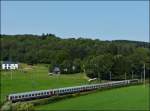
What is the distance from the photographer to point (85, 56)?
5561 inches

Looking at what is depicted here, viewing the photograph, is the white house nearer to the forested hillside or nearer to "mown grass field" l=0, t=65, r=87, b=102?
the forested hillside

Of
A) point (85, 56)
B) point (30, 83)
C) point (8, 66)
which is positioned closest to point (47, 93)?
point (30, 83)

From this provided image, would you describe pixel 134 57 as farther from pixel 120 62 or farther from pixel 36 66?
pixel 36 66

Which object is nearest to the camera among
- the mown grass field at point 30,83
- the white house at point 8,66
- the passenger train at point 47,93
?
the passenger train at point 47,93

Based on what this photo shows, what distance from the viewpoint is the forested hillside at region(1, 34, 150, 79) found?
353 ft

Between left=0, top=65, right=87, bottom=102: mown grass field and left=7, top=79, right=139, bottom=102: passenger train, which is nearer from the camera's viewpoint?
left=7, top=79, right=139, bottom=102: passenger train

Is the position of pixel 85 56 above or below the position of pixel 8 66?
above

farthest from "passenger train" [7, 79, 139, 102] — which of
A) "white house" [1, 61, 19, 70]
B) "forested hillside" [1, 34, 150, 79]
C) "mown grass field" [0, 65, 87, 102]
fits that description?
"white house" [1, 61, 19, 70]

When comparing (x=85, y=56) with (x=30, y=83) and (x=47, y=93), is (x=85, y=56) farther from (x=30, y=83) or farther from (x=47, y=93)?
(x=47, y=93)

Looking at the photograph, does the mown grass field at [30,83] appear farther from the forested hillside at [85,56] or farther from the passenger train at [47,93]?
the forested hillside at [85,56]

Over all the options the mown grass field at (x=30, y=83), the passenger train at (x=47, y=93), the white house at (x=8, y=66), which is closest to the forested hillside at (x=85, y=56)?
the white house at (x=8, y=66)

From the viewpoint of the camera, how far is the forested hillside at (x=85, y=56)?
108 m

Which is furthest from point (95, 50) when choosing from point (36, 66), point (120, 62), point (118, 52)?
point (120, 62)

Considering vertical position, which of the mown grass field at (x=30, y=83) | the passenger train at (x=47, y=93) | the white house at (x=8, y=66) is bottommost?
the passenger train at (x=47, y=93)
